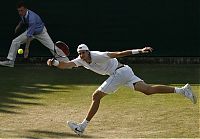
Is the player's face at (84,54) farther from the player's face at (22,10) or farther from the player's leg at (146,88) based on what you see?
the player's face at (22,10)

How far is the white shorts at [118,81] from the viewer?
8336mm

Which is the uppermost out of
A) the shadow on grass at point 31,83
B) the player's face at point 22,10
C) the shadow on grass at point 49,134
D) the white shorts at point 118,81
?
the player's face at point 22,10

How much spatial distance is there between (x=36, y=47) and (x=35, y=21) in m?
3.58

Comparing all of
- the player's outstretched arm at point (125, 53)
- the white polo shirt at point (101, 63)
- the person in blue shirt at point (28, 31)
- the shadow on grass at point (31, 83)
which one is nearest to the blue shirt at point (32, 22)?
the person in blue shirt at point (28, 31)

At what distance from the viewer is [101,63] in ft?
27.3

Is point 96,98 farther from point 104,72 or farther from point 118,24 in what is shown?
point 118,24

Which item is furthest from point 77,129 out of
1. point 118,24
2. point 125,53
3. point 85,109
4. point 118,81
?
point 118,24

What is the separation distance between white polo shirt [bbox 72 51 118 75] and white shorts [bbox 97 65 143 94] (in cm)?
10

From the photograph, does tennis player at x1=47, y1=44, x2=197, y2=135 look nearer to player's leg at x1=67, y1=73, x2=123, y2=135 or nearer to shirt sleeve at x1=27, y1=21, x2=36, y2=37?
player's leg at x1=67, y1=73, x2=123, y2=135

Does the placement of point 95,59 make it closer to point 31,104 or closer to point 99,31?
point 31,104

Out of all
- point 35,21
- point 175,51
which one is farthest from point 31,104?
point 175,51

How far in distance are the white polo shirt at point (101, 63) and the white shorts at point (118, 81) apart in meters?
0.10

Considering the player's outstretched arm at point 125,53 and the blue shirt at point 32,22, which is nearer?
the player's outstretched arm at point 125,53

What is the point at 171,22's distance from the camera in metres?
17.7
